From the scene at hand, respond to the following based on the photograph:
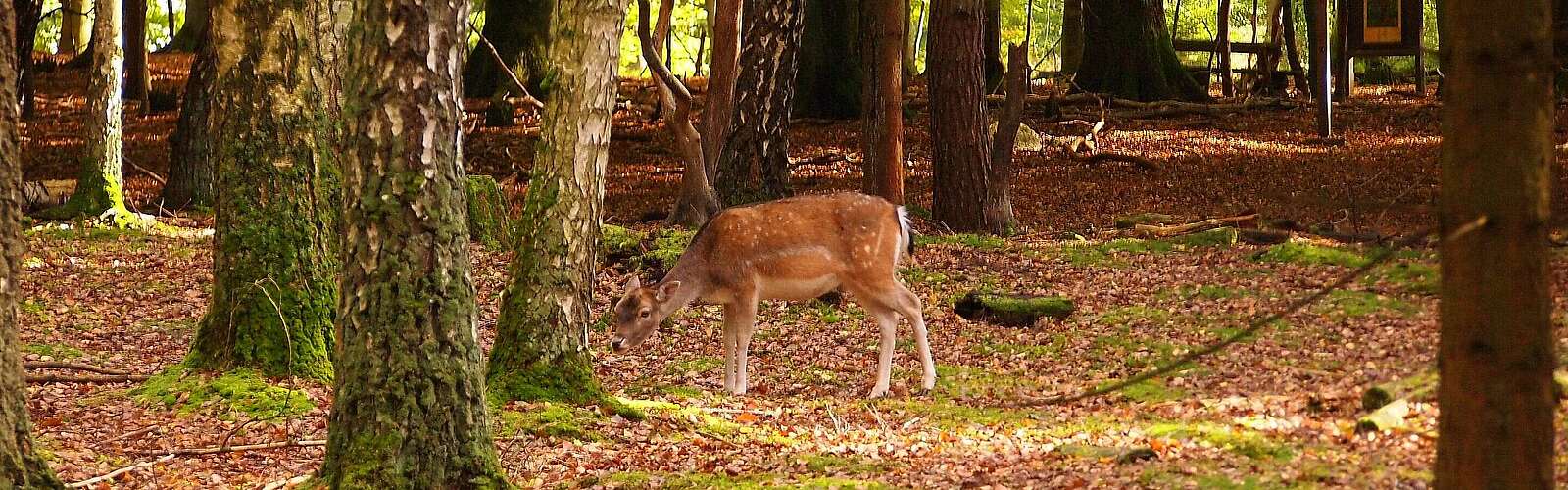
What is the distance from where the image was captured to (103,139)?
17266 millimetres

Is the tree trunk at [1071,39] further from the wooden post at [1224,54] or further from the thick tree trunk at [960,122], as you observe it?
the thick tree trunk at [960,122]

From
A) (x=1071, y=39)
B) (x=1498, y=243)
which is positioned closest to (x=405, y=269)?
(x=1498, y=243)

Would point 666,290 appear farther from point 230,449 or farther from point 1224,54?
point 1224,54

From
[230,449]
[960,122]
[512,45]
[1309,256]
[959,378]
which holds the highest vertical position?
[512,45]

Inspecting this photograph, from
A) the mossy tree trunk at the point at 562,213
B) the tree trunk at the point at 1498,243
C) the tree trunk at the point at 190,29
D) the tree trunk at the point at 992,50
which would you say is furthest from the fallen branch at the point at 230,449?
the tree trunk at the point at 190,29

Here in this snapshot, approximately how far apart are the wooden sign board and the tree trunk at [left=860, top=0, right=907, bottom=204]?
9.80 meters

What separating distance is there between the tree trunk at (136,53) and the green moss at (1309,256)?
70.4 feet

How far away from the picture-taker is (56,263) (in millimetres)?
14352

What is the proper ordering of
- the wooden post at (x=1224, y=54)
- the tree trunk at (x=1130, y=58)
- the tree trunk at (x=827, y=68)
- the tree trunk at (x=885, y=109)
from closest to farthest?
the tree trunk at (x=885, y=109), the tree trunk at (x=827, y=68), the tree trunk at (x=1130, y=58), the wooden post at (x=1224, y=54)

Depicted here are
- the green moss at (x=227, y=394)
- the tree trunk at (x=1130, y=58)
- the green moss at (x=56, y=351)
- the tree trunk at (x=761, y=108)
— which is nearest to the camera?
the green moss at (x=227, y=394)

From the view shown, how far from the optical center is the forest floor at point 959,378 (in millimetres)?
7215

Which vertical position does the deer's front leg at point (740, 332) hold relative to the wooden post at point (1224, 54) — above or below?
below

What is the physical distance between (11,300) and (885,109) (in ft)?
37.4

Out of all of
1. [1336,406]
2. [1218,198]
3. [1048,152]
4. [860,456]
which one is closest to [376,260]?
[860,456]
